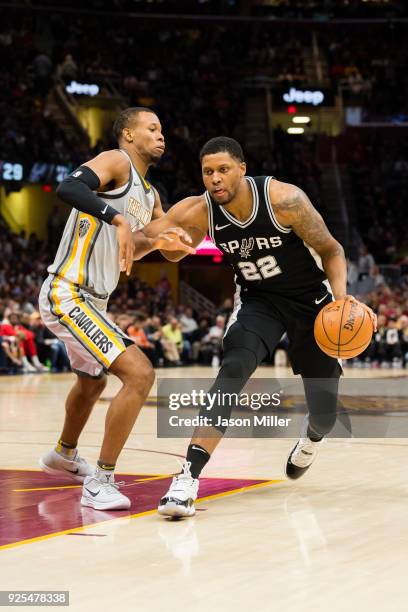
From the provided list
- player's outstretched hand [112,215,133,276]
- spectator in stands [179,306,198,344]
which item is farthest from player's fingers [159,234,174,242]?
spectator in stands [179,306,198,344]

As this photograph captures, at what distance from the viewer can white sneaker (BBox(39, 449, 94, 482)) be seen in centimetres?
689

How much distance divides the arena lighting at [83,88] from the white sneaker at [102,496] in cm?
2633

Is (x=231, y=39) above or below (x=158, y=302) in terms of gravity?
above

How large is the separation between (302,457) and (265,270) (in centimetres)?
122

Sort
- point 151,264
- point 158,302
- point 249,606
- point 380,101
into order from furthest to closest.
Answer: point 380,101, point 151,264, point 158,302, point 249,606

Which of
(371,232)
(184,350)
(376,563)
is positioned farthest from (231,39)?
(376,563)

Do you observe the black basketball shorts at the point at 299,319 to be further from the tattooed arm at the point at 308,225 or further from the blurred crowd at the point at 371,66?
the blurred crowd at the point at 371,66

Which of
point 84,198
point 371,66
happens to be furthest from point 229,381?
point 371,66

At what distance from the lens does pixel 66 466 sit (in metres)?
6.90

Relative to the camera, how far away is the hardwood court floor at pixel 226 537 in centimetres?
398

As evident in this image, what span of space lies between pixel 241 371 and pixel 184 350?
18.2 meters

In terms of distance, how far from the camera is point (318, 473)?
7.30 m

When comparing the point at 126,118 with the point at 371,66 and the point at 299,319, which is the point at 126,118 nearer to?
the point at 299,319

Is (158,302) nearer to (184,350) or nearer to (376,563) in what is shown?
(184,350)
